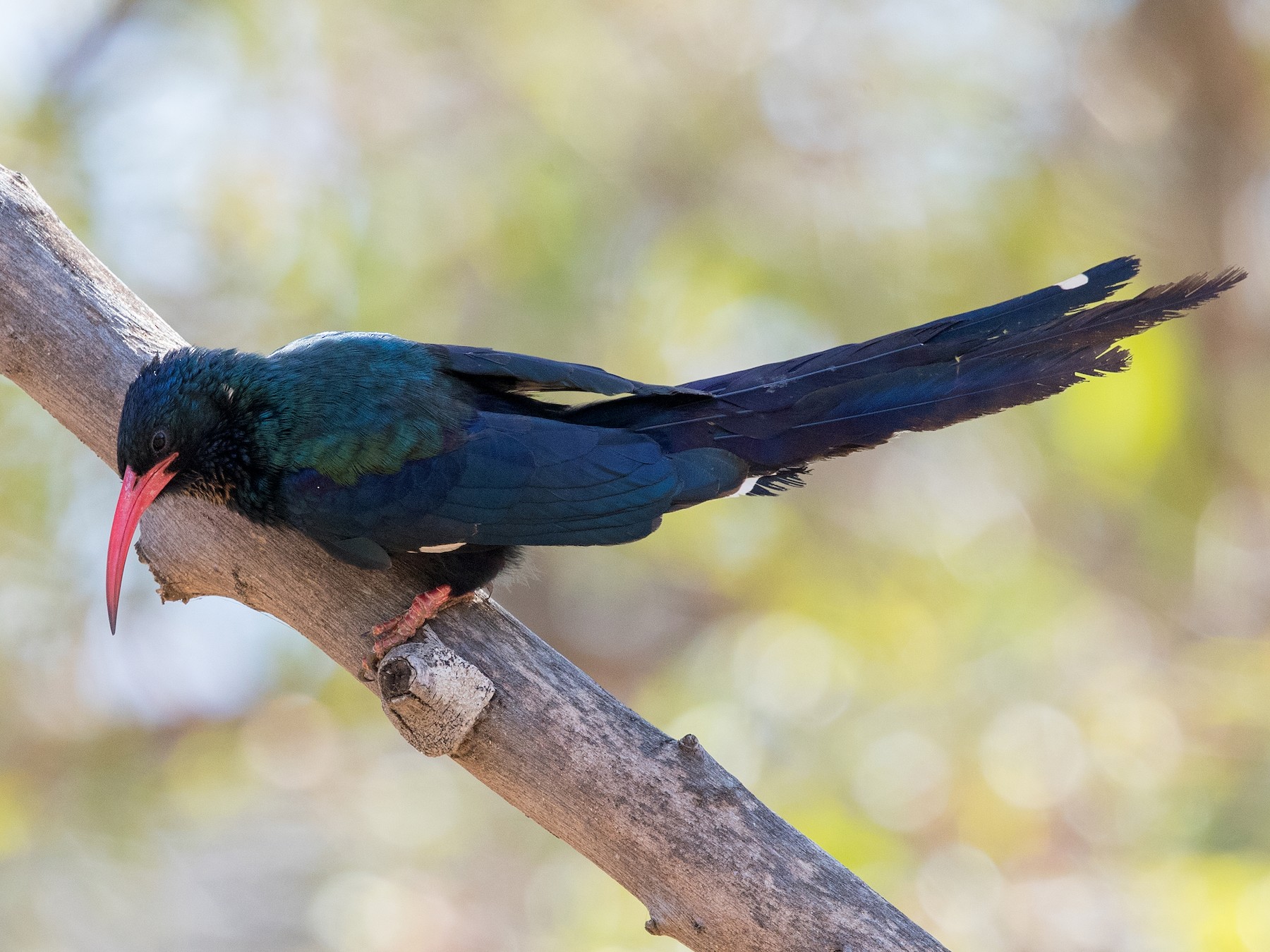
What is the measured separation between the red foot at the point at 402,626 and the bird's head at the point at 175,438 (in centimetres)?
49

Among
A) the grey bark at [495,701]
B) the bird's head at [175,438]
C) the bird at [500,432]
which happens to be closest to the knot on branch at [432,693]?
the grey bark at [495,701]

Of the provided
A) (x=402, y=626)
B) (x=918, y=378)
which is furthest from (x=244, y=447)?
(x=918, y=378)

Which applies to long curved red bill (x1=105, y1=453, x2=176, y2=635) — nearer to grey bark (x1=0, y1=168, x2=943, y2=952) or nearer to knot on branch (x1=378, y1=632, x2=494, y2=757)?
grey bark (x1=0, y1=168, x2=943, y2=952)

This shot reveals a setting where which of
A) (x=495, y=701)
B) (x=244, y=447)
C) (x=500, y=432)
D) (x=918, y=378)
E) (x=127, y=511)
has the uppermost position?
(x=918, y=378)

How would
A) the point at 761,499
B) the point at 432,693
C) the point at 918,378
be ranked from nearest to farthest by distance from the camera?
1. the point at 432,693
2. the point at 918,378
3. the point at 761,499

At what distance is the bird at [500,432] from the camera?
2332 mm

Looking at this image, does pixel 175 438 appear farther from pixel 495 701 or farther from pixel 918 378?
pixel 918 378

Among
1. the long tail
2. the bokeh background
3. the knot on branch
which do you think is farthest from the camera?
the bokeh background

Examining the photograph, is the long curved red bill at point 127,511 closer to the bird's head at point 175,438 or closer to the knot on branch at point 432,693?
the bird's head at point 175,438

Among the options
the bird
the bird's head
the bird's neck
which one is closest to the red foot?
the bird

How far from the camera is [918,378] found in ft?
7.78

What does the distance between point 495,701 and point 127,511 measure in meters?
0.91

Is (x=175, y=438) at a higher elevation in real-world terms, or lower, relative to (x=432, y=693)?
higher

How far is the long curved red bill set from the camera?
2383 millimetres
